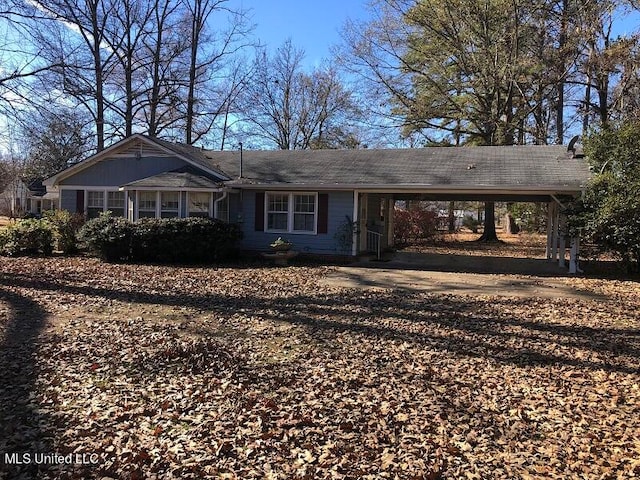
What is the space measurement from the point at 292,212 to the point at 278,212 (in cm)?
48

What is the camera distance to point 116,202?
1766 cm

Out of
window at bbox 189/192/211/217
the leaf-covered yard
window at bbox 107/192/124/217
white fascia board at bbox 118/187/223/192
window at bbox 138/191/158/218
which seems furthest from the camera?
window at bbox 107/192/124/217

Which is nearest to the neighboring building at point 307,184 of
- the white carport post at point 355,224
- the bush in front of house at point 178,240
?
the white carport post at point 355,224

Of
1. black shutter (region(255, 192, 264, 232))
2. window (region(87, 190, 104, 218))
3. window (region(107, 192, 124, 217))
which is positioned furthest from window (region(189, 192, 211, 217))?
window (region(87, 190, 104, 218))

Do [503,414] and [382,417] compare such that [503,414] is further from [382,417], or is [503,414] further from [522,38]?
[522,38]

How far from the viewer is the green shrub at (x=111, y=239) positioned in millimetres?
13898

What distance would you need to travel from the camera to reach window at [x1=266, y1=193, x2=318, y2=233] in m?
15.4

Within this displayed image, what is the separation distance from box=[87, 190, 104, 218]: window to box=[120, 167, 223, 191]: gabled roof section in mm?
2759

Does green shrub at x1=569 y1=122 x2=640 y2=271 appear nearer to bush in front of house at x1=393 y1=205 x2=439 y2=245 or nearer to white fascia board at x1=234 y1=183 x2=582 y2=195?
white fascia board at x1=234 y1=183 x2=582 y2=195

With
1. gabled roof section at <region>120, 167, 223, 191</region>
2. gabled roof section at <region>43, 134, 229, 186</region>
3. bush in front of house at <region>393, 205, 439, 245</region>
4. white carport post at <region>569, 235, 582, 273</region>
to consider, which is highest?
gabled roof section at <region>43, 134, 229, 186</region>

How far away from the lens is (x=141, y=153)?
57.2ft

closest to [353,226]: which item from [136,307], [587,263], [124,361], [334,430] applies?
[587,263]

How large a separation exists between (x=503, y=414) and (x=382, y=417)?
102 cm

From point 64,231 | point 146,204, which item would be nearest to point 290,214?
point 146,204
